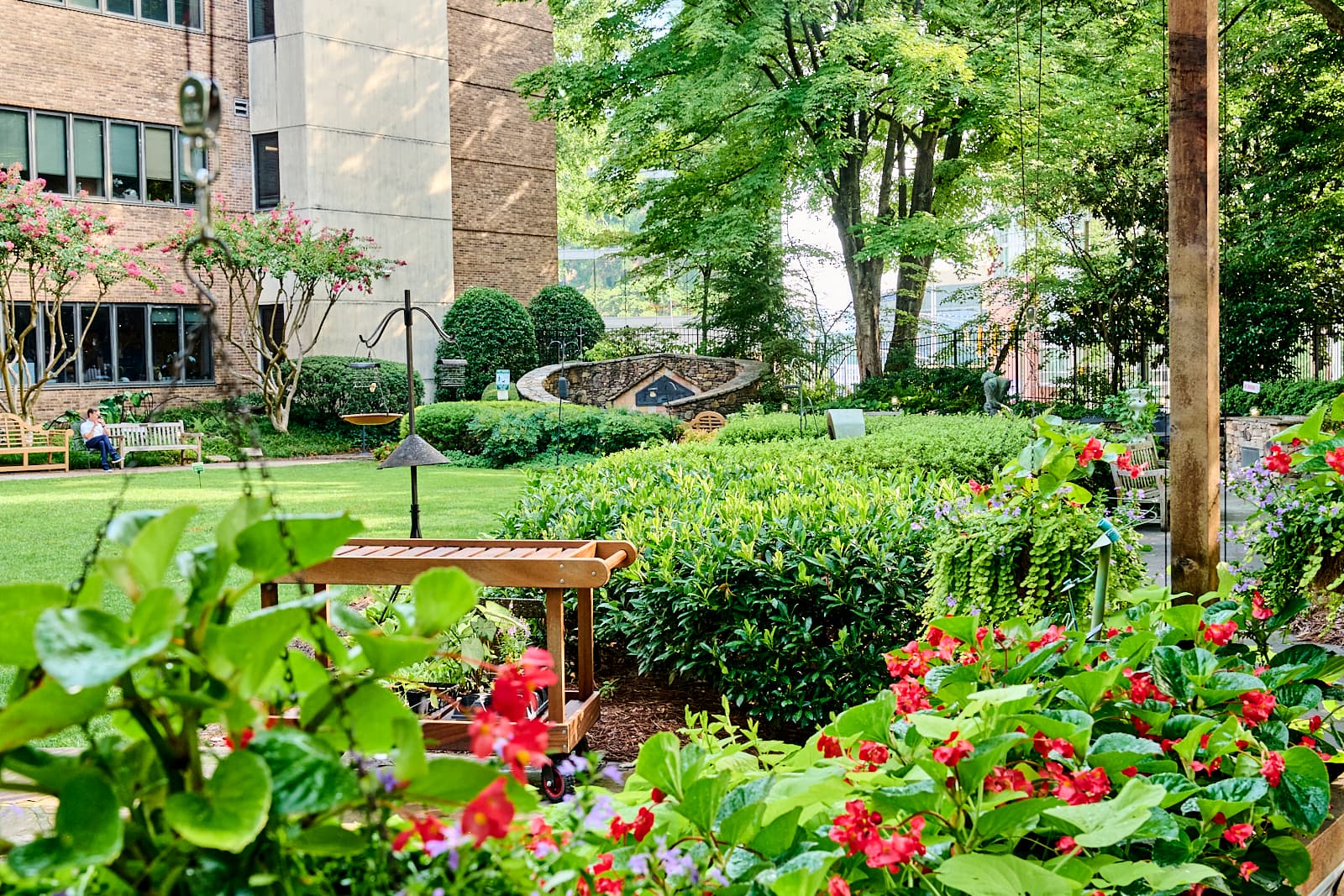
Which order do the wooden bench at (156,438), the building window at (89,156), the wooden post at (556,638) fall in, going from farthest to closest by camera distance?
1. the building window at (89,156)
2. the wooden bench at (156,438)
3. the wooden post at (556,638)

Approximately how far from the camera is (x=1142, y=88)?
17.6 metres

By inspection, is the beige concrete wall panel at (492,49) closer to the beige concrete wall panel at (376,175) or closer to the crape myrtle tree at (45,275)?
the beige concrete wall panel at (376,175)

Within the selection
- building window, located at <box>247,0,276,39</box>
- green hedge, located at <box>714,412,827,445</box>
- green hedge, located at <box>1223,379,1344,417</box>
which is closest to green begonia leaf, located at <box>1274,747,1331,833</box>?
green hedge, located at <box>714,412,827,445</box>

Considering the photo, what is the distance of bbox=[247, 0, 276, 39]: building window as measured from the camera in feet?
68.4

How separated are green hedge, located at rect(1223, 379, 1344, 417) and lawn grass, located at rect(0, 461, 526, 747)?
9699mm

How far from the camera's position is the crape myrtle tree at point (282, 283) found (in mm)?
18797

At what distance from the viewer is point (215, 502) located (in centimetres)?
1138

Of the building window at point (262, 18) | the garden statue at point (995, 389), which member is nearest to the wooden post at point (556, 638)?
the garden statue at point (995, 389)

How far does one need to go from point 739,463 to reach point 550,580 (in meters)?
3.68

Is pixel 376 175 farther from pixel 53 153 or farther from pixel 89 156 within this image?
pixel 53 153

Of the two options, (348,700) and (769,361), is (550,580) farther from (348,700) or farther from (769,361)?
(769,361)

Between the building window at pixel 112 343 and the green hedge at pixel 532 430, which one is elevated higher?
the building window at pixel 112 343

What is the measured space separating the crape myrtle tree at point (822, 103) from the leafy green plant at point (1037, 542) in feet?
47.0

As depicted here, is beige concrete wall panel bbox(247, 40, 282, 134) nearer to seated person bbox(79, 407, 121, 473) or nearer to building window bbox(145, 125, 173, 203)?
building window bbox(145, 125, 173, 203)
